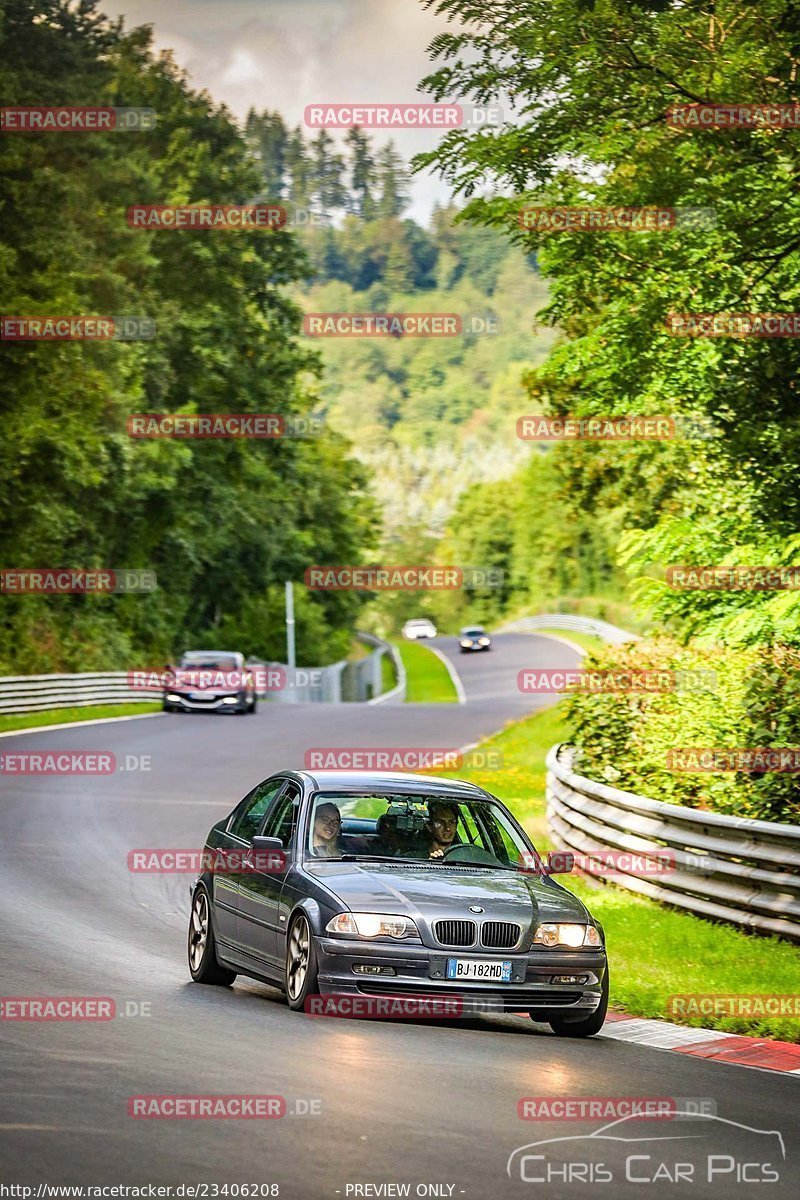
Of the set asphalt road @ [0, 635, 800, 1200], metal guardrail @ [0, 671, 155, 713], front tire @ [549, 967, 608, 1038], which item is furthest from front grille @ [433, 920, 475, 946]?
metal guardrail @ [0, 671, 155, 713]

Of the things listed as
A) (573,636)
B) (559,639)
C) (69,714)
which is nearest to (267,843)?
(69,714)

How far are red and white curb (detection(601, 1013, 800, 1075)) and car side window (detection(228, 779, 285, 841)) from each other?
102 inches

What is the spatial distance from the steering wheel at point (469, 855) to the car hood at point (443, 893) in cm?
17

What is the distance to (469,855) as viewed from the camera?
11125 millimetres

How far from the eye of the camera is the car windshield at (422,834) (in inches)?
431

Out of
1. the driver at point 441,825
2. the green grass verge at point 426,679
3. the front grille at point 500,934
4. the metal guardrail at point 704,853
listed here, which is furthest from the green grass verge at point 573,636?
the front grille at point 500,934

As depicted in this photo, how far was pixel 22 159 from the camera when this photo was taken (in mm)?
51062

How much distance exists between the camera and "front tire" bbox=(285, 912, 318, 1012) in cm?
998

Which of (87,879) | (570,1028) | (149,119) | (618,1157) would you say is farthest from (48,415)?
(618,1157)

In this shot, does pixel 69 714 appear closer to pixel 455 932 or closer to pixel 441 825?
pixel 441 825

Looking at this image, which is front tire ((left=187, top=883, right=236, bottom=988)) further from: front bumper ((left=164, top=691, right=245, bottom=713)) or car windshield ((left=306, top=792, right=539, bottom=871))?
front bumper ((left=164, top=691, right=245, bottom=713))

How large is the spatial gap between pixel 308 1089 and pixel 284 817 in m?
3.66

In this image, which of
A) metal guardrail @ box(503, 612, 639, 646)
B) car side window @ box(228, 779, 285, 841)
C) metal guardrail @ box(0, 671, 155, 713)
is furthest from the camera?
metal guardrail @ box(503, 612, 639, 646)

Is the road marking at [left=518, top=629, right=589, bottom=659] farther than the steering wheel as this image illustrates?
Yes
